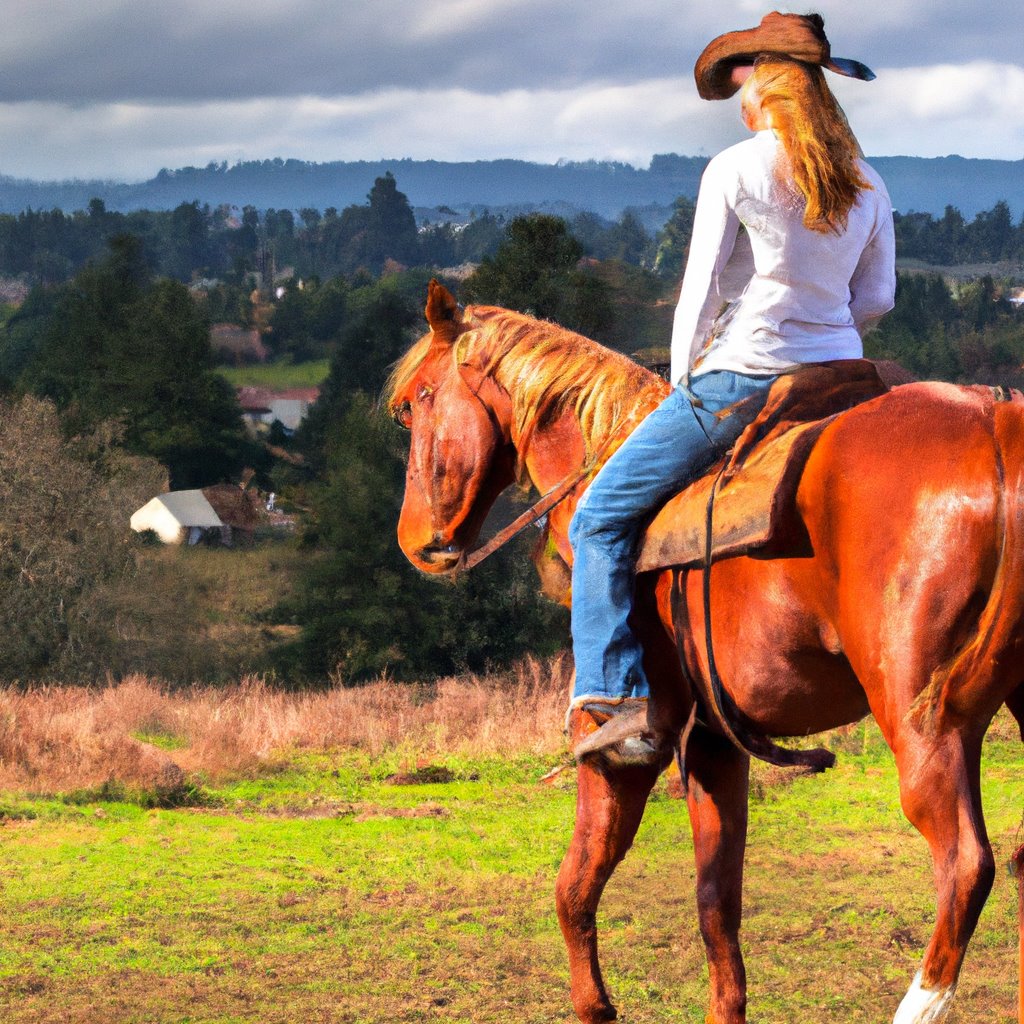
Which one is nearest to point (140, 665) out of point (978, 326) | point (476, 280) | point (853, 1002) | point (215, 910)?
point (476, 280)

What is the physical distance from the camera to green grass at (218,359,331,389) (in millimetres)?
101713

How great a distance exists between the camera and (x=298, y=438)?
63.8 m

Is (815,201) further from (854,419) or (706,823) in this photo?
(706,823)

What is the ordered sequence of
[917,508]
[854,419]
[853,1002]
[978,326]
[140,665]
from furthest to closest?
[978,326] < [140,665] < [853,1002] < [854,419] < [917,508]

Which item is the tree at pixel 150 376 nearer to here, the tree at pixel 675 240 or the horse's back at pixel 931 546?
the tree at pixel 675 240

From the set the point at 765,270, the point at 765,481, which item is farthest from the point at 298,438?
the point at 765,481

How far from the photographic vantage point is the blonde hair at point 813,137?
348cm

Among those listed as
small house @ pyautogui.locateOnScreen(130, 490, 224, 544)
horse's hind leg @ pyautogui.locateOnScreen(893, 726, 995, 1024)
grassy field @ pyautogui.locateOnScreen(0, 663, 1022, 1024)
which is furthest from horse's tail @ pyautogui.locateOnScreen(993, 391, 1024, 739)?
small house @ pyautogui.locateOnScreen(130, 490, 224, 544)

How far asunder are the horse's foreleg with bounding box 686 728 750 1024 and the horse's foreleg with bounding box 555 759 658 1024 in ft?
0.60

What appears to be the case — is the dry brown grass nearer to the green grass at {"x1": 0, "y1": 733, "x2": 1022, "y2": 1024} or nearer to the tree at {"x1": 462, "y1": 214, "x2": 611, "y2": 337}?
the green grass at {"x1": 0, "y1": 733, "x2": 1022, "y2": 1024}

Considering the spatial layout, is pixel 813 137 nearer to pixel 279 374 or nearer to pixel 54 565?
pixel 54 565

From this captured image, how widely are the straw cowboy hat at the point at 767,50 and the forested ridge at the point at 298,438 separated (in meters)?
0.88

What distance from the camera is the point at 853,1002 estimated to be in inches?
198

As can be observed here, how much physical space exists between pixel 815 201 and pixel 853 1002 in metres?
3.14
